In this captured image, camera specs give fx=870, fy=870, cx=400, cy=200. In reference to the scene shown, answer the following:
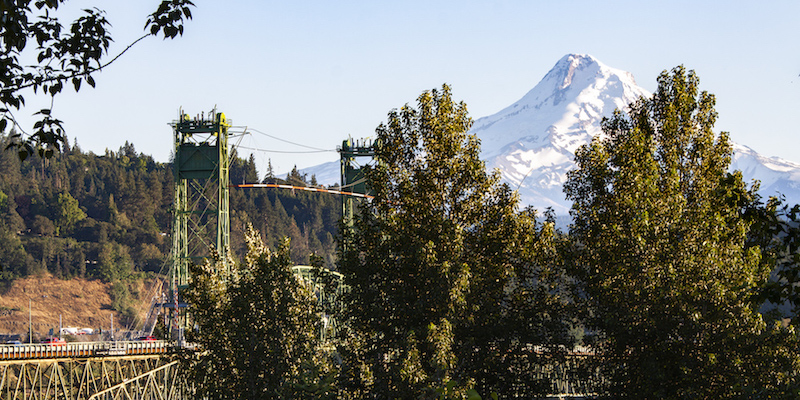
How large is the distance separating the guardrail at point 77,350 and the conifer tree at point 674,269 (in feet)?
136

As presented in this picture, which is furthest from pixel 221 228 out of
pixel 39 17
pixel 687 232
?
pixel 39 17

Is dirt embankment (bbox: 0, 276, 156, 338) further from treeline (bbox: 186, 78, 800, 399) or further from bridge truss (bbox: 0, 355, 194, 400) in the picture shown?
treeline (bbox: 186, 78, 800, 399)

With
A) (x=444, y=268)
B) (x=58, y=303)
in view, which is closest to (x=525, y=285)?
(x=444, y=268)

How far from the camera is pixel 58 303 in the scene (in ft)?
556

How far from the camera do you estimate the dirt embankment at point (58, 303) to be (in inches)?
6398

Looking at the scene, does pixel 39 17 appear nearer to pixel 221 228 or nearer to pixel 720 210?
pixel 720 210

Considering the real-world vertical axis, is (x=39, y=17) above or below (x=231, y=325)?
above

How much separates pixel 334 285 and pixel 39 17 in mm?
16301

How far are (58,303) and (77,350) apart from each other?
11647 centimetres

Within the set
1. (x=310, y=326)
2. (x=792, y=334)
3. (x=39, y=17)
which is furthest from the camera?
(x=310, y=326)

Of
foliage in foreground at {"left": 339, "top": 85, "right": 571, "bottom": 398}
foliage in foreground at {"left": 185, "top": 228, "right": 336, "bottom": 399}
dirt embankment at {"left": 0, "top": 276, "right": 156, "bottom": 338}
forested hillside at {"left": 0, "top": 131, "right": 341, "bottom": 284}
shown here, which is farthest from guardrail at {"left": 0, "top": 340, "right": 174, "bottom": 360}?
forested hillside at {"left": 0, "top": 131, "right": 341, "bottom": 284}

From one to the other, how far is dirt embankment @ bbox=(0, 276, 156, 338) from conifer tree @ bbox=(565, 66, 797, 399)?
498 ft

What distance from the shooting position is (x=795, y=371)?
870 inches

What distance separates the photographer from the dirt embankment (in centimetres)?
16250
